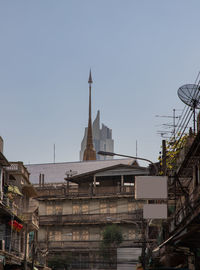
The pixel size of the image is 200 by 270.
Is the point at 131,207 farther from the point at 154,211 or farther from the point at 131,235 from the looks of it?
the point at 154,211

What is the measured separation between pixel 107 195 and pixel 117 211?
2.87 m

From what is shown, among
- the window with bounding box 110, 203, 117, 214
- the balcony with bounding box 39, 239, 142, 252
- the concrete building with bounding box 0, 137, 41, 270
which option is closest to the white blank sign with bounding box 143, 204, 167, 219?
the concrete building with bounding box 0, 137, 41, 270

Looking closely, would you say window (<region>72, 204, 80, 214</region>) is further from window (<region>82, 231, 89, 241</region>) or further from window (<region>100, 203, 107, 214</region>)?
window (<region>100, 203, 107, 214</region>)

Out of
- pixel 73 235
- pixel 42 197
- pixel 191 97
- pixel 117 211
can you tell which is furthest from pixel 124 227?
pixel 191 97

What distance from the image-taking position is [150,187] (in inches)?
1021

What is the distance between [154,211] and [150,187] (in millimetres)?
1674

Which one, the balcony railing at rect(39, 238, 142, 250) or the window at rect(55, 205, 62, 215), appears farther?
the window at rect(55, 205, 62, 215)

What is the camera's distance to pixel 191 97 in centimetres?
3167

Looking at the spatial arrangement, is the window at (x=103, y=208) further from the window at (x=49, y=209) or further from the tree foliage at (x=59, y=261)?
the tree foliage at (x=59, y=261)

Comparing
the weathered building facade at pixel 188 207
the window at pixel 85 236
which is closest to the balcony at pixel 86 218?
the window at pixel 85 236

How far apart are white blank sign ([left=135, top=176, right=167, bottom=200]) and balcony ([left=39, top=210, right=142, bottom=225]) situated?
57326 millimetres

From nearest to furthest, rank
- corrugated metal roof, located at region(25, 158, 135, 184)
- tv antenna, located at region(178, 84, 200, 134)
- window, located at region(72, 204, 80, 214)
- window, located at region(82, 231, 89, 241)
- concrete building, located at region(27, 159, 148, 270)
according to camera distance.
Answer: tv antenna, located at region(178, 84, 200, 134) < concrete building, located at region(27, 159, 148, 270) < window, located at region(82, 231, 89, 241) < window, located at region(72, 204, 80, 214) < corrugated metal roof, located at region(25, 158, 135, 184)

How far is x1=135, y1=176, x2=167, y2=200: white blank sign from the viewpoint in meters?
25.6

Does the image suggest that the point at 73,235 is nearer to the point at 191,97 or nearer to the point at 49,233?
the point at 49,233
